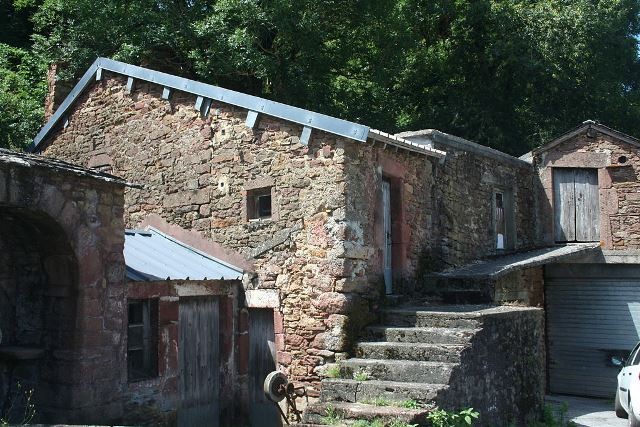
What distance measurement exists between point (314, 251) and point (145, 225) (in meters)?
3.69

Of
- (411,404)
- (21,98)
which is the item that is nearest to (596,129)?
(411,404)

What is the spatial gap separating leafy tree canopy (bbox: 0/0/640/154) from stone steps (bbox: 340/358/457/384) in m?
9.53

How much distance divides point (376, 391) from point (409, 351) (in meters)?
0.83

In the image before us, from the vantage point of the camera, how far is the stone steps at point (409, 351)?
8148 mm

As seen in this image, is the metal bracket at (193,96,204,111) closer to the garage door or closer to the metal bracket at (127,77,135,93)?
the metal bracket at (127,77,135,93)

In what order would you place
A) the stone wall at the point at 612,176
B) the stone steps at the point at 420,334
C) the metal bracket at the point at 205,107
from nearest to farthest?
the stone steps at the point at 420,334 < the metal bracket at the point at 205,107 < the stone wall at the point at 612,176

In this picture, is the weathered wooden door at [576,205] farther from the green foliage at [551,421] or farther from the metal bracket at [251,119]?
the metal bracket at [251,119]

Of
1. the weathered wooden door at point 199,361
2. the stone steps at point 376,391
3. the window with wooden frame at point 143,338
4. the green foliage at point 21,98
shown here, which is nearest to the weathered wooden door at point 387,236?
the stone steps at point 376,391

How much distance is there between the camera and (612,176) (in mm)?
14828

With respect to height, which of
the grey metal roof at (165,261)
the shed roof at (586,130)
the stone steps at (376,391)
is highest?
the shed roof at (586,130)

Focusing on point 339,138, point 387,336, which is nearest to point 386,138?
point 339,138

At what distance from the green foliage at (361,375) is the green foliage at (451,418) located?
116cm

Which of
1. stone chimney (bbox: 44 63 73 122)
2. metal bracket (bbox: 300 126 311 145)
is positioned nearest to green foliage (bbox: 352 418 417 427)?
metal bracket (bbox: 300 126 311 145)

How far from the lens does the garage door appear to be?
13.9 m
